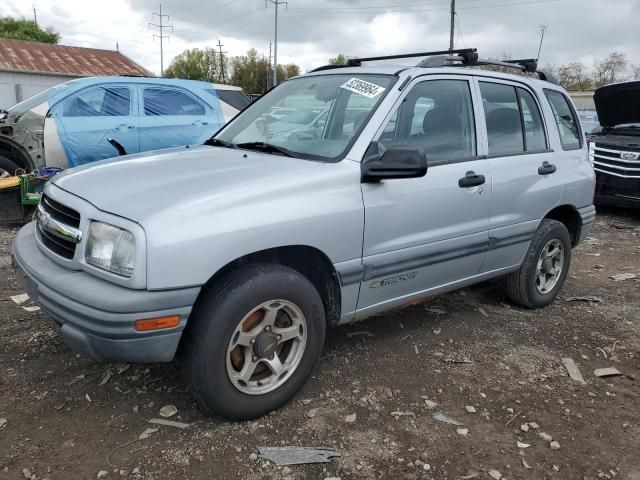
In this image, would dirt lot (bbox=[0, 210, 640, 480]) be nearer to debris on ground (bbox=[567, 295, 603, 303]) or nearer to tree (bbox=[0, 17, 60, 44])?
debris on ground (bbox=[567, 295, 603, 303])

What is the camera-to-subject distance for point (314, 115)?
3500 millimetres

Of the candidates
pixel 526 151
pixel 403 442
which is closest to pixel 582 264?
pixel 526 151

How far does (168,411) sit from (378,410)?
1150mm

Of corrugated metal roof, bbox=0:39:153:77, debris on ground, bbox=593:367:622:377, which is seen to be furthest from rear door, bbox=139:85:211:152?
corrugated metal roof, bbox=0:39:153:77

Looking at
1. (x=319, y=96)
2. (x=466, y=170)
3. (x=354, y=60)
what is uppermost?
(x=354, y=60)

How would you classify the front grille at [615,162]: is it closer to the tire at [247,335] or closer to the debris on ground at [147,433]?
the tire at [247,335]

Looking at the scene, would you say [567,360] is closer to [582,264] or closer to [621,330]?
[621,330]

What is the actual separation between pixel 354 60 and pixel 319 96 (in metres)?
0.76

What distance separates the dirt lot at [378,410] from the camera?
8.47 feet

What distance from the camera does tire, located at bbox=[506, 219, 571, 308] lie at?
→ 4379 millimetres

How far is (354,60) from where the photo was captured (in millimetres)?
4199

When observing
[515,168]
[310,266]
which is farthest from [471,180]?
[310,266]

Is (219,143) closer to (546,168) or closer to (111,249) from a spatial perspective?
(111,249)

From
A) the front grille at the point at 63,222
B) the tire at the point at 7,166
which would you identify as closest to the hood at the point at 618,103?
the front grille at the point at 63,222
